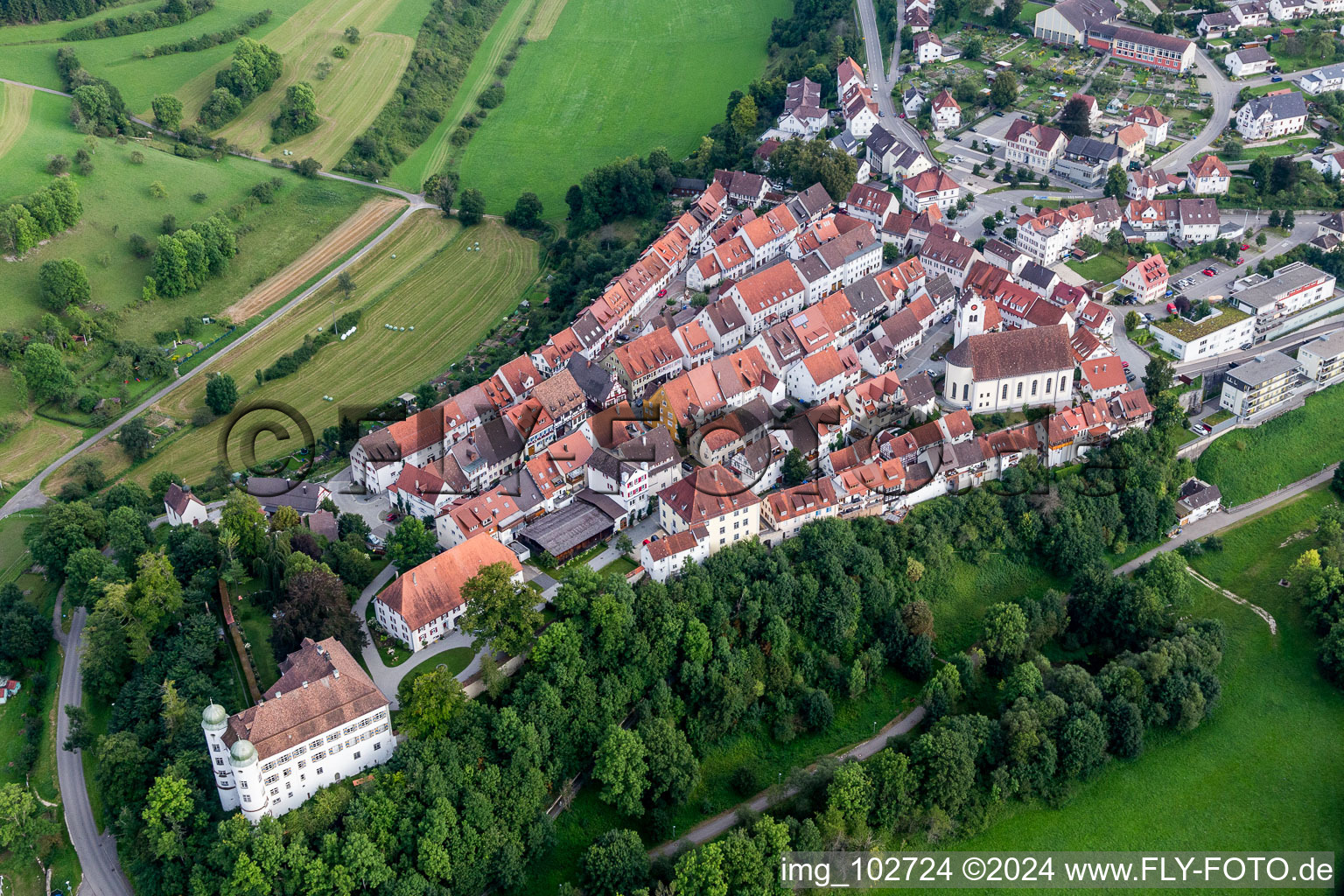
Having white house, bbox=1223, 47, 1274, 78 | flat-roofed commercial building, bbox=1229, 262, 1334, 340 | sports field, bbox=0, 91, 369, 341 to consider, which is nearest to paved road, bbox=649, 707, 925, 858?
flat-roofed commercial building, bbox=1229, 262, 1334, 340

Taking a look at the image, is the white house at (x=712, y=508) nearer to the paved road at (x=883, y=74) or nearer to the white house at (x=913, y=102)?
the paved road at (x=883, y=74)

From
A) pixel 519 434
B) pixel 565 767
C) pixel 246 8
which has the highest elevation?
pixel 246 8

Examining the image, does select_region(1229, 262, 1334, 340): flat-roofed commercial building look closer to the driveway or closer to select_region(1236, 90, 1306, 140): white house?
select_region(1236, 90, 1306, 140): white house

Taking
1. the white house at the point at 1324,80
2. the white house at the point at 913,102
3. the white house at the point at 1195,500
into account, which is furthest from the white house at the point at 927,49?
the white house at the point at 1195,500

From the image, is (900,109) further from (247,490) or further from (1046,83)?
(247,490)

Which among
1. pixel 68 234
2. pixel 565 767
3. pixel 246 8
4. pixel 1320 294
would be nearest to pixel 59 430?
pixel 68 234

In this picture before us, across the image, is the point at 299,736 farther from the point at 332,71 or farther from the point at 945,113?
the point at 332,71
